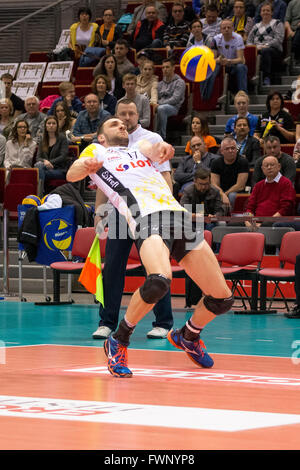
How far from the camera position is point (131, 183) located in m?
6.18

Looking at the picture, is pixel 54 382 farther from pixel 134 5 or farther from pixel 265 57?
pixel 134 5

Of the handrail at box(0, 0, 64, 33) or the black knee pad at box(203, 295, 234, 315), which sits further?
the handrail at box(0, 0, 64, 33)

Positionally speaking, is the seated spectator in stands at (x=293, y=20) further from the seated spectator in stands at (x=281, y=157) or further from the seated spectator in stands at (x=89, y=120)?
the seated spectator in stands at (x=281, y=157)

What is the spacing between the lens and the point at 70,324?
9758mm

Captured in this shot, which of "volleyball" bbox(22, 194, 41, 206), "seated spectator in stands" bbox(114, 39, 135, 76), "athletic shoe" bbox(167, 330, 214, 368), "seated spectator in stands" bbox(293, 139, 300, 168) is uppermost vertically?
"seated spectator in stands" bbox(114, 39, 135, 76)

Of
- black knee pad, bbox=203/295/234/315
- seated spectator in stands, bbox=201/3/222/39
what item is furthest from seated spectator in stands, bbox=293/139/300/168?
black knee pad, bbox=203/295/234/315

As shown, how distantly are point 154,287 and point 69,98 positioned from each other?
10785 mm

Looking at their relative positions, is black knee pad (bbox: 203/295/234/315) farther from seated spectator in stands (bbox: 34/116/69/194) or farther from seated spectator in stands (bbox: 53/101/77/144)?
seated spectator in stands (bbox: 53/101/77/144)

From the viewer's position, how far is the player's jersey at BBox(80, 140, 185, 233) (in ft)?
19.8

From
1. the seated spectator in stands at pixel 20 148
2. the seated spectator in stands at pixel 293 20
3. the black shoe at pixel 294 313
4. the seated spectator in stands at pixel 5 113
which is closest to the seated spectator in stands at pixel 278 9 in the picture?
the seated spectator in stands at pixel 293 20

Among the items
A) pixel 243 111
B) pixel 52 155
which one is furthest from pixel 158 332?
pixel 52 155

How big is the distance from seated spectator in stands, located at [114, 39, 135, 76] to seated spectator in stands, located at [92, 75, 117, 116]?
1.09 meters

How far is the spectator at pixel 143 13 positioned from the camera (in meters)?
17.8

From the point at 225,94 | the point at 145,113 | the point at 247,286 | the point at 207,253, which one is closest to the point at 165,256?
the point at 207,253
